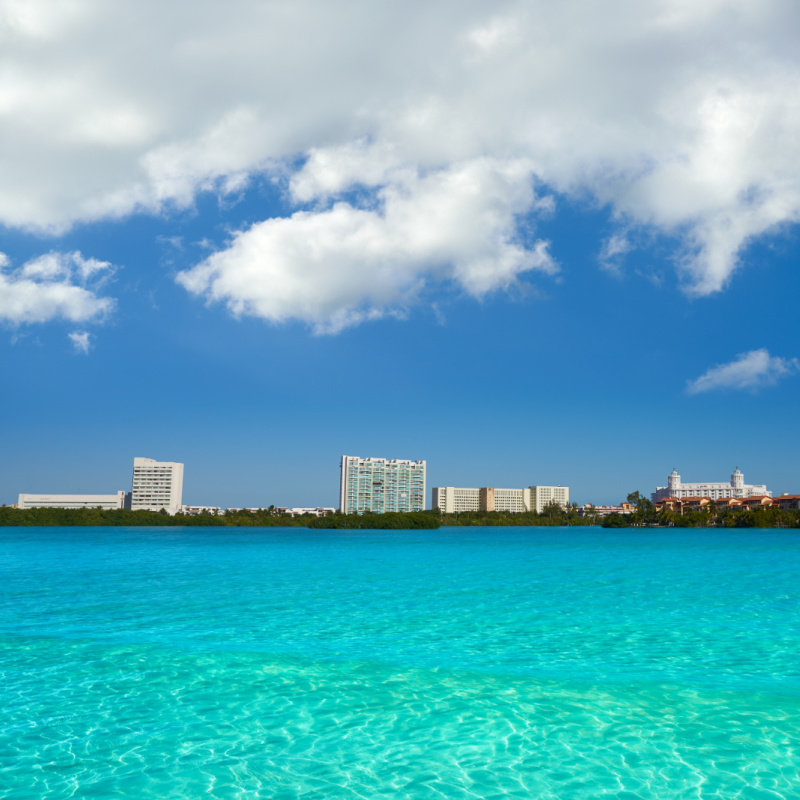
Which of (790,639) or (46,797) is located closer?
(46,797)

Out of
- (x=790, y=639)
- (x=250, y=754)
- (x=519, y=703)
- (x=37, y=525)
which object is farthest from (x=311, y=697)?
(x=37, y=525)

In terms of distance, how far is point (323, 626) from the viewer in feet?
55.3

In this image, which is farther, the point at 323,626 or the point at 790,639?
the point at 323,626

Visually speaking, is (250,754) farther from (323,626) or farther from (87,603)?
(87,603)

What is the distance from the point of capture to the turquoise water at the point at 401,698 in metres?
7.44

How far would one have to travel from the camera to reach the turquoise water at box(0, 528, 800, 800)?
7.44 meters

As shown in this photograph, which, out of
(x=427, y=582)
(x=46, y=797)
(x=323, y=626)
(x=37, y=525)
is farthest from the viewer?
(x=37, y=525)

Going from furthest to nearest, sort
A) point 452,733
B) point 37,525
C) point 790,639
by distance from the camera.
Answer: point 37,525 < point 790,639 < point 452,733

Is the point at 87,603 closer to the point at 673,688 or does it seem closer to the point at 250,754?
the point at 250,754

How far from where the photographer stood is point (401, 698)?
10.4 m

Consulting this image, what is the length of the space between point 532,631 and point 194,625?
29.4 feet

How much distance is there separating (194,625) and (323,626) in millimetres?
3487

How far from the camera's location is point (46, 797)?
22.8 feet

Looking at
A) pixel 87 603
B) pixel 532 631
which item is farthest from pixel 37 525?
pixel 532 631
